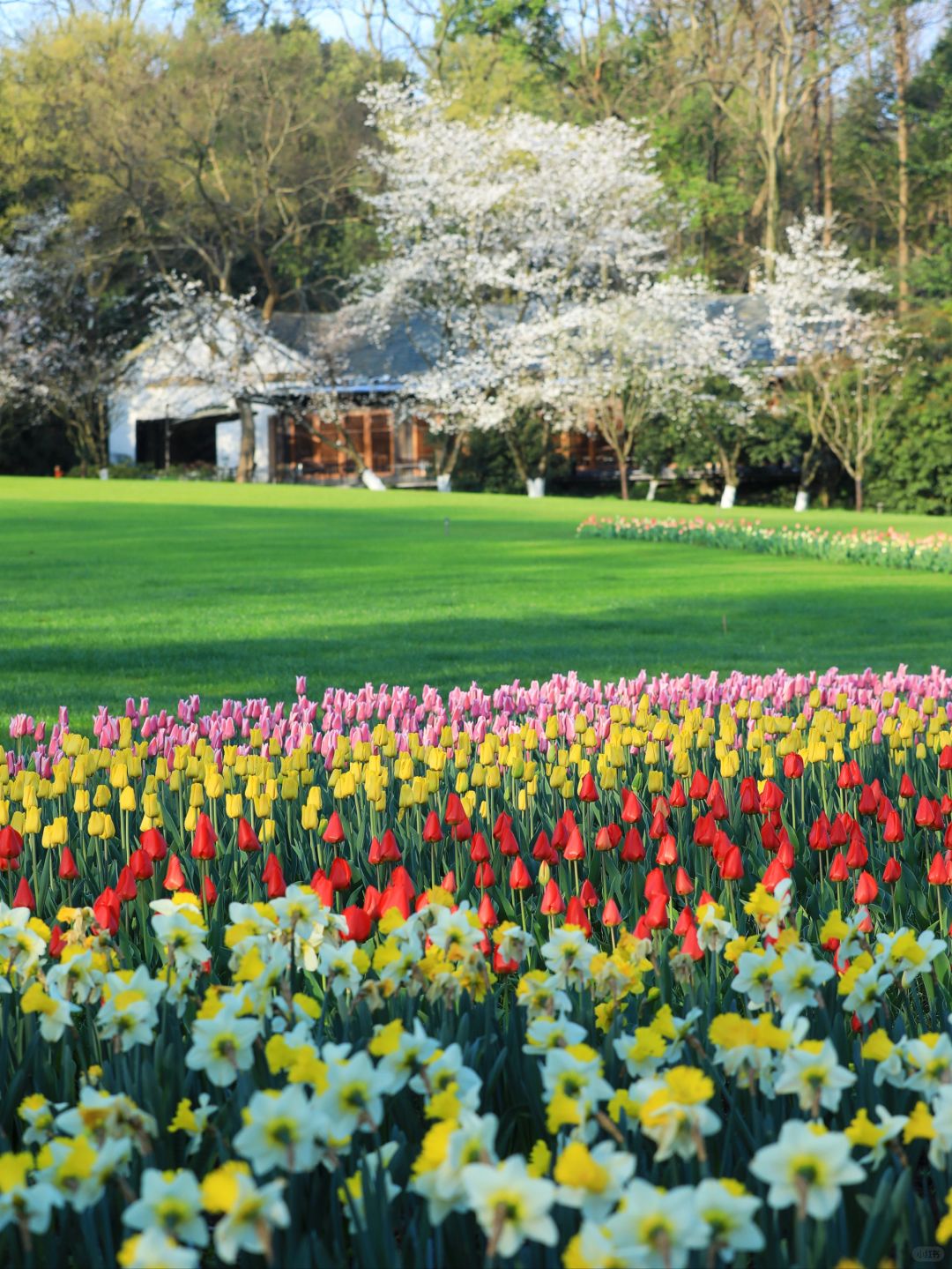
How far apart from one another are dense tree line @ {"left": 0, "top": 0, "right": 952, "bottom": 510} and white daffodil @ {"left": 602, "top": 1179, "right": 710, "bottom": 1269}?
3560 centimetres

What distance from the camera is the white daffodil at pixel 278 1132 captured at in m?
1.63

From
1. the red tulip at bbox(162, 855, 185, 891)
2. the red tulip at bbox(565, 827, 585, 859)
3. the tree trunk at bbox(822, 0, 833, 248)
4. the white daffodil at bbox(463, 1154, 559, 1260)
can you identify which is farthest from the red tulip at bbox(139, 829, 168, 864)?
the tree trunk at bbox(822, 0, 833, 248)

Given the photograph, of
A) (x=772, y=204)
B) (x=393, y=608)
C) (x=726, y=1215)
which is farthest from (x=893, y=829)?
(x=772, y=204)

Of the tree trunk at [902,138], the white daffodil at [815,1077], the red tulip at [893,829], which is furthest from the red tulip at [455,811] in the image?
the tree trunk at [902,138]

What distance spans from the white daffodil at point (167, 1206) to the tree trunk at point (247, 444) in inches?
1618

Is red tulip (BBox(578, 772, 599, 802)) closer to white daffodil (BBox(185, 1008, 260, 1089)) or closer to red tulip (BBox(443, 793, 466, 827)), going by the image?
red tulip (BBox(443, 793, 466, 827))

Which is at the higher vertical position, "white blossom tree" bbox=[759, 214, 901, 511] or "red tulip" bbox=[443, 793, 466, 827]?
"white blossom tree" bbox=[759, 214, 901, 511]

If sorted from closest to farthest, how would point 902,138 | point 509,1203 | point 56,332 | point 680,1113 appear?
1. point 509,1203
2. point 680,1113
3. point 56,332
4. point 902,138

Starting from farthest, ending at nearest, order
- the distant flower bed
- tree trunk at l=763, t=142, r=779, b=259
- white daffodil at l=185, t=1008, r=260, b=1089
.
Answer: tree trunk at l=763, t=142, r=779, b=259, the distant flower bed, white daffodil at l=185, t=1008, r=260, b=1089

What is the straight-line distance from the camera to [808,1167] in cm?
155

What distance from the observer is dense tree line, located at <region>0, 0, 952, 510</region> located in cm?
3953

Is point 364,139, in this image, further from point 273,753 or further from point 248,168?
point 273,753

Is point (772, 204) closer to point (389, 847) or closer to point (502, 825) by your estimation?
point (502, 825)

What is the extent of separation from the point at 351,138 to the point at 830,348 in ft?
54.0
